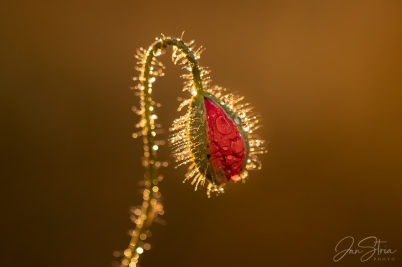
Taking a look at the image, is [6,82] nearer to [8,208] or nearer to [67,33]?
[67,33]

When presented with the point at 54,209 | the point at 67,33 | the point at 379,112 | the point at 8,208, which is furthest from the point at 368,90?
the point at 8,208

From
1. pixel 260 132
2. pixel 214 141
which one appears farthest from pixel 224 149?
pixel 260 132

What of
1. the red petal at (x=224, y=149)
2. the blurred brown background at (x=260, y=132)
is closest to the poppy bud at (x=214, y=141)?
the red petal at (x=224, y=149)
